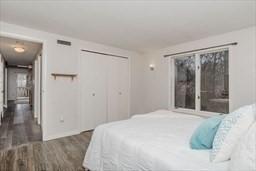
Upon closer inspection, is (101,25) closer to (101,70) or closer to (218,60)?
(101,70)

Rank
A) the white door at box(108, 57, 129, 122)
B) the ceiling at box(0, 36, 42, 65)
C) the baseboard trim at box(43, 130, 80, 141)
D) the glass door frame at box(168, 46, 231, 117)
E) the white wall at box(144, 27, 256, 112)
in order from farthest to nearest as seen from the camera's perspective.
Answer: the white door at box(108, 57, 129, 122) → the ceiling at box(0, 36, 42, 65) → the glass door frame at box(168, 46, 231, 117) → the baseboard trim at box(43, 130, 80, 141) → the white wall at box(144, 27, 256, 112)

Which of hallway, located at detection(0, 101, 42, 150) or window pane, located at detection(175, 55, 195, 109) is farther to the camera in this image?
window pane, located at detection(175, 55, 195, 109)

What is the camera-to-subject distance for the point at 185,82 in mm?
4070

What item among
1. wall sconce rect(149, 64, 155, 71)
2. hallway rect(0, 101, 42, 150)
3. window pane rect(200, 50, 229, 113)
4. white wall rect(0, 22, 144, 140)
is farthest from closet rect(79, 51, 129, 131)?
window pane rect(200, 50, 229, 113)

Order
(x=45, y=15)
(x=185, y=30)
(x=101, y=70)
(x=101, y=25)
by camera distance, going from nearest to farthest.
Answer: (x=45, y=15), (x=101, y=25), (x=185, y=30), (x=101, y=70)

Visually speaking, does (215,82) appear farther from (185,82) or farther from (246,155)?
(246,155)

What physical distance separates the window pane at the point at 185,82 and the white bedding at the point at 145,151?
2.14 meters

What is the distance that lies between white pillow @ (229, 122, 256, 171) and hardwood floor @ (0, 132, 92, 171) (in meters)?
1.90

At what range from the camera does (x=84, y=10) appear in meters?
2.28

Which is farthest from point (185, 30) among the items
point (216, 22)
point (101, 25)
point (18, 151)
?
point (18, 151)

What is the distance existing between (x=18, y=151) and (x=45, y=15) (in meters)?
2.30

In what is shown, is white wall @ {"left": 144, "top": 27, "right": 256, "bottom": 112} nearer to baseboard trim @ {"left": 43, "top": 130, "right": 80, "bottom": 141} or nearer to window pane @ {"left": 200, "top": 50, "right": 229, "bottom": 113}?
→ window pane @ {"left": 200, "top": 50, "right": 229, "bottom": 113}

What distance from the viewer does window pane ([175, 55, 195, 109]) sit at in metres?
3.89

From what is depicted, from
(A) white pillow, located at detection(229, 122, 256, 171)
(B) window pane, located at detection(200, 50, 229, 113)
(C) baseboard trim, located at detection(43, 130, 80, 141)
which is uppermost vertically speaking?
(B) window pane, located at detection(200, 50, 229, 113)
